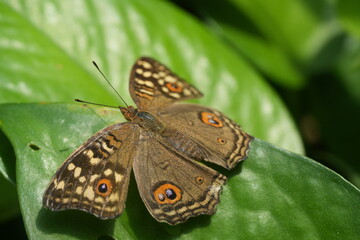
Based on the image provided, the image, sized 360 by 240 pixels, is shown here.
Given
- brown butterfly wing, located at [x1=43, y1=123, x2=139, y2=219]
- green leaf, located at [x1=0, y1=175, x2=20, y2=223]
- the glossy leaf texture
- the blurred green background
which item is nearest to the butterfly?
brown butterfly wing, located at [x1=43, y1=123, x2=139, y2=219]

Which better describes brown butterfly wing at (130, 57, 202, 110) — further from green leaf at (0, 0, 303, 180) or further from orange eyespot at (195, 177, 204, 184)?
orange eyespot at (195, 177, 204, 184)

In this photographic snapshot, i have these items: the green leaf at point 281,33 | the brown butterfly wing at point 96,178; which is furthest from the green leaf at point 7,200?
the green leaf at point 281,33

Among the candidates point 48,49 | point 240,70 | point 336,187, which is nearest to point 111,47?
point 48,49

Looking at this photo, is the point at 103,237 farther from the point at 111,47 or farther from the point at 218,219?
the point at 111,47

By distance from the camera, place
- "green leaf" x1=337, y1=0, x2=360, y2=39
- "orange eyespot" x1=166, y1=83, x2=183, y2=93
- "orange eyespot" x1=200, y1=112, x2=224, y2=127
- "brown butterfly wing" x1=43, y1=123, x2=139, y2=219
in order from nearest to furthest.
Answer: "brown butterfly wing" x1=43, y1=123, x2=139, y2=219 < "orange eyespot" x1=200, y1=112, x2=224, y2=127 < "orange eyespot" x1=166, y1=83, x2=183, y2=93 < "green leaf" x1=337, y1=0, x2=360, y2=39

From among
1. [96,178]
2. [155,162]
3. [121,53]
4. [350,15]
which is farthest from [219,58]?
[96,178]

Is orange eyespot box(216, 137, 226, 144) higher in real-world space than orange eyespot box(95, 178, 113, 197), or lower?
higher

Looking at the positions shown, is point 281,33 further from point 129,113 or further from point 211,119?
point 129,113
